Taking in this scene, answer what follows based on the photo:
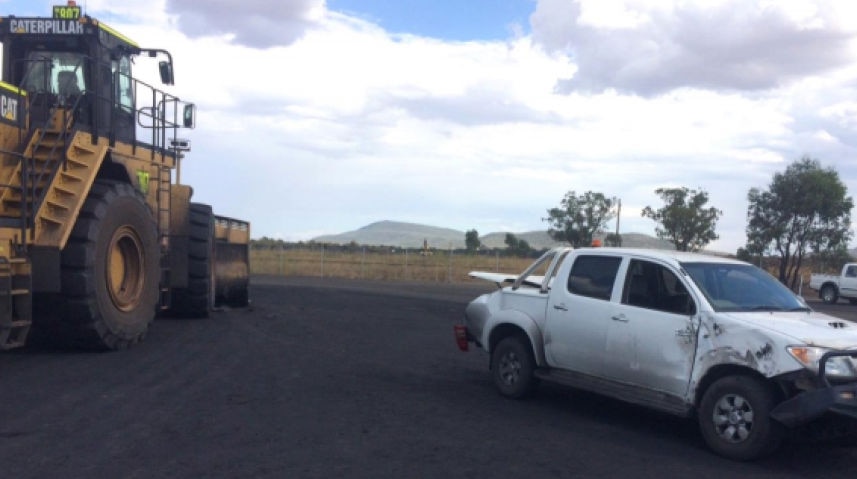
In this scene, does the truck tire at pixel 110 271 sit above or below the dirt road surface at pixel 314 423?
above

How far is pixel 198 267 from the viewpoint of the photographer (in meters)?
16.6

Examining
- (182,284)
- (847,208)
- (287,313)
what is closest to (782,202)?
(847,208)

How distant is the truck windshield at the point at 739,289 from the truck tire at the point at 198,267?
34.4 ft

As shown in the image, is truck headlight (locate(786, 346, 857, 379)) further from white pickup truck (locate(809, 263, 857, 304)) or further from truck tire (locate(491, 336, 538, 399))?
white pickup truck (locate(809, 263, 857, 304))

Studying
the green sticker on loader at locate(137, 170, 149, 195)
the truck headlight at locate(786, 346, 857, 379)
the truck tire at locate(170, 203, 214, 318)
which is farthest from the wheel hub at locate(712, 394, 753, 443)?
the truck tire at locate(170, 203, 214, 318)

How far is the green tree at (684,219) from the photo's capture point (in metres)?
39.1

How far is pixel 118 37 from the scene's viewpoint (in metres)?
14.3

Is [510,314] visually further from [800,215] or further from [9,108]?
[800,215]

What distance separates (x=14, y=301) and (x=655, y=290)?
298 inches

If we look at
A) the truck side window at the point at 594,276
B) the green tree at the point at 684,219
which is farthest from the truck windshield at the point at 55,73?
the green tree at the point at 684,219

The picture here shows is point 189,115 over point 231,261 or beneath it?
over

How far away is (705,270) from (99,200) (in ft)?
26.8

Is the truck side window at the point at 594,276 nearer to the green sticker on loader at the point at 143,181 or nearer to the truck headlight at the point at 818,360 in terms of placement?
the truck headlight at the point at 818,360

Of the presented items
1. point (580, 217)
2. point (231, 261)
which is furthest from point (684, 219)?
point (231, 261)
